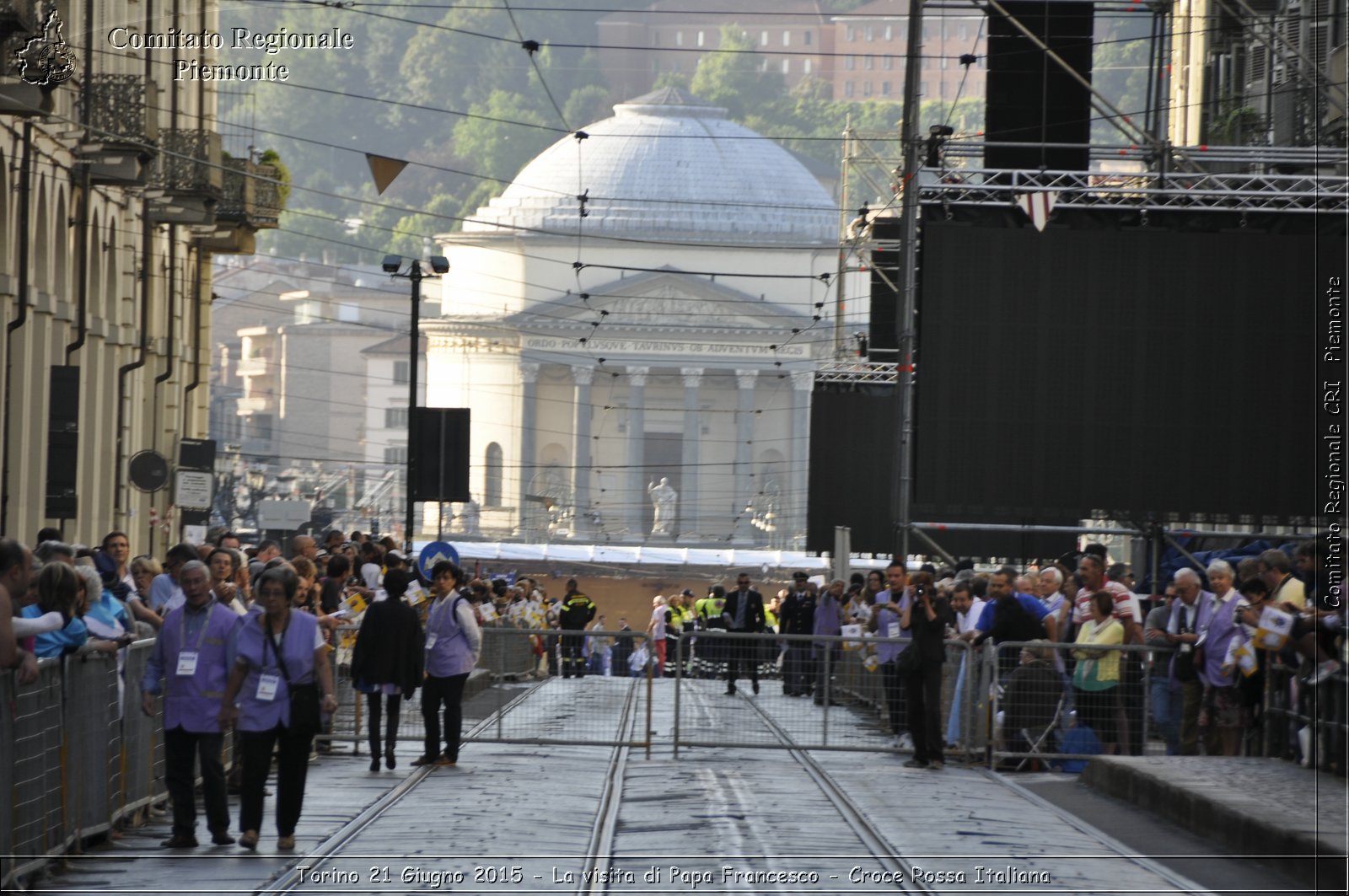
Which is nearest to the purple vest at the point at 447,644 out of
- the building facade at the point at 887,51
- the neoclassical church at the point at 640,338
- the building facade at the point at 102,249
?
the building facade at the point at 102,249

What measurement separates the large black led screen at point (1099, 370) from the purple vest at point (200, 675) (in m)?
15.7

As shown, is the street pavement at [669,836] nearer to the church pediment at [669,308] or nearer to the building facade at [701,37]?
the church pediment at [669,308]

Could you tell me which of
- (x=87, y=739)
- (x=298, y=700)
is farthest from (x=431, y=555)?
(x=87, y=739)

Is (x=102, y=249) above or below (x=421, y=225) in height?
below

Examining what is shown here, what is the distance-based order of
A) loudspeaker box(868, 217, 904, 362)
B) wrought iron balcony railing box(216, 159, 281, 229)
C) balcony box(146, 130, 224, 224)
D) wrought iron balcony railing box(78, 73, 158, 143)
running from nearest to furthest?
wrought iron balcony railing box(78, 73, 158, 143) < balcony box(146, 130, 224, 224) < wrought iron balcony railing box(216, 159, 281, 229) < loudspeaker box(868, 217, 904, 362)

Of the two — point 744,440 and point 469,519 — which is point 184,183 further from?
point 744,440

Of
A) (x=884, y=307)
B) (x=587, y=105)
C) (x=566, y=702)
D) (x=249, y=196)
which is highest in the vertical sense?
(x=587, y=105)

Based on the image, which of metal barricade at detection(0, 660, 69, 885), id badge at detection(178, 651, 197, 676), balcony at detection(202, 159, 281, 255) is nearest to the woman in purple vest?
id badge at detection(178, 651, 197, 676)

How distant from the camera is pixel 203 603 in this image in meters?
11.7

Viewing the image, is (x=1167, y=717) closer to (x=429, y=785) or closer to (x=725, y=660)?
(x=725, y=660)

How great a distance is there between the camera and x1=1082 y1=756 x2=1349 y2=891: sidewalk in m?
11.0

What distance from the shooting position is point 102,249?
93.4 feet

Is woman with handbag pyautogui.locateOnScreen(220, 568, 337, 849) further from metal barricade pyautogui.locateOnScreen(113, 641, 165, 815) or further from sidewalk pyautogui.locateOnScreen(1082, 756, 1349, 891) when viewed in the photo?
sidewalk pyautogui.locateOnScreen(1082, 756, 1349, 891)

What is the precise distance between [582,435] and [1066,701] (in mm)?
83526
